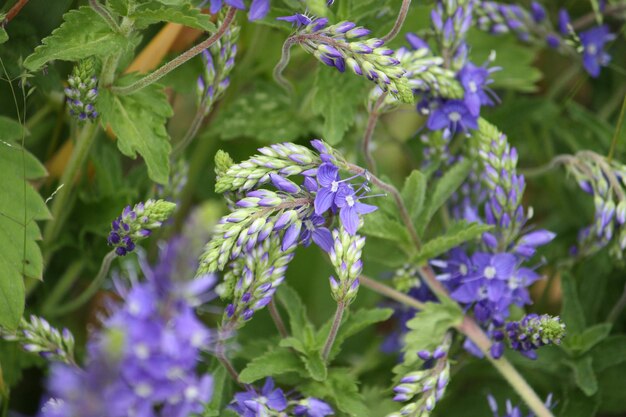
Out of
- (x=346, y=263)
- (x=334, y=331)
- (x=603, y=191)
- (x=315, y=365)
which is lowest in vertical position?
(x=315, y=365)

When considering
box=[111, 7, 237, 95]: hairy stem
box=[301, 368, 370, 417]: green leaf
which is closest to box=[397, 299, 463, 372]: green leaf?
box=[301, 368, 370, 417]: green leaf

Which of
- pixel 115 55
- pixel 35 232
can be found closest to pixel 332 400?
pixel 35 232

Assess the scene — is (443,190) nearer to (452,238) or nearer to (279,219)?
(452,238)

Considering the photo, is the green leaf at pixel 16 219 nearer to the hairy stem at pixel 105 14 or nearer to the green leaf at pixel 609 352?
the hairy stem at pixel 105 14

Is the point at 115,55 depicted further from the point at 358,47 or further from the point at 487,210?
the point at 487,210

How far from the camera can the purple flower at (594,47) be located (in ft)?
10.1

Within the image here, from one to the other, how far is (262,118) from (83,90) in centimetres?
76

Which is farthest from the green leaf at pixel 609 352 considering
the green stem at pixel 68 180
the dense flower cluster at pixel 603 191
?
the green stem at pixel 68 180

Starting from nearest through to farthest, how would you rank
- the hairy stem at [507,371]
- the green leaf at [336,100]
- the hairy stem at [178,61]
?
the hairy stem at [178,61] → the hairy stem at [507,371] → the green leaf at [336,100]

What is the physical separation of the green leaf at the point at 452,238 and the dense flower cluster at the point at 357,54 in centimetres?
49

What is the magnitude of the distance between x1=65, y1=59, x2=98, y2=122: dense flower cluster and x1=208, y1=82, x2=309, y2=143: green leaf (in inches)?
23.6

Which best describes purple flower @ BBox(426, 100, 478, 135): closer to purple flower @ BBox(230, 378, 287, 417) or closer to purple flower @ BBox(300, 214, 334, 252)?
purple flower @ BBox(300, 214, 334, 252)

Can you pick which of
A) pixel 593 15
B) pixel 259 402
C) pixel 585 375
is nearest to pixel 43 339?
pixel 259 402

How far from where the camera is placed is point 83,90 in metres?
2.18
